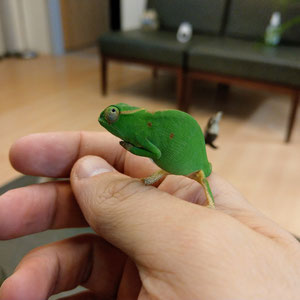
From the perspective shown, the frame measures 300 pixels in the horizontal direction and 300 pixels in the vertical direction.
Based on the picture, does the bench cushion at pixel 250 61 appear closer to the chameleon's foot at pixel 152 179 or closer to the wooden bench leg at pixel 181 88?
the wooden bench leg at pixel 181 88

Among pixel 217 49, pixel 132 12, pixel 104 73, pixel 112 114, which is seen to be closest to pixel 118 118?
pixel 112 114

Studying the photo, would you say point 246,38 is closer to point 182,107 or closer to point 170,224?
point 182,107

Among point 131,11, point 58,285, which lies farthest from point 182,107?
point 58,285

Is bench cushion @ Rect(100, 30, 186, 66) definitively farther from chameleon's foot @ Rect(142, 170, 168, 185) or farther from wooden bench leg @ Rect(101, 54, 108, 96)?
chameleon's foot @ Rect(142, 170, 168, 185)

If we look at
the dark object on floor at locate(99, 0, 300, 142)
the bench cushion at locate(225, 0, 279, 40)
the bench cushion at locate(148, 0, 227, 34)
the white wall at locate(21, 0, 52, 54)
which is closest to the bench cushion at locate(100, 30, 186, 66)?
the dark object on floor at locate(99, 0, 300, 142)

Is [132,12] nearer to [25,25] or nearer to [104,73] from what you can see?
[104,73]

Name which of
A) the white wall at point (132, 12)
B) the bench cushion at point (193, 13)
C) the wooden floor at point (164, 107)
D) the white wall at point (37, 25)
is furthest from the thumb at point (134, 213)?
the white wall at point (37, 25)
